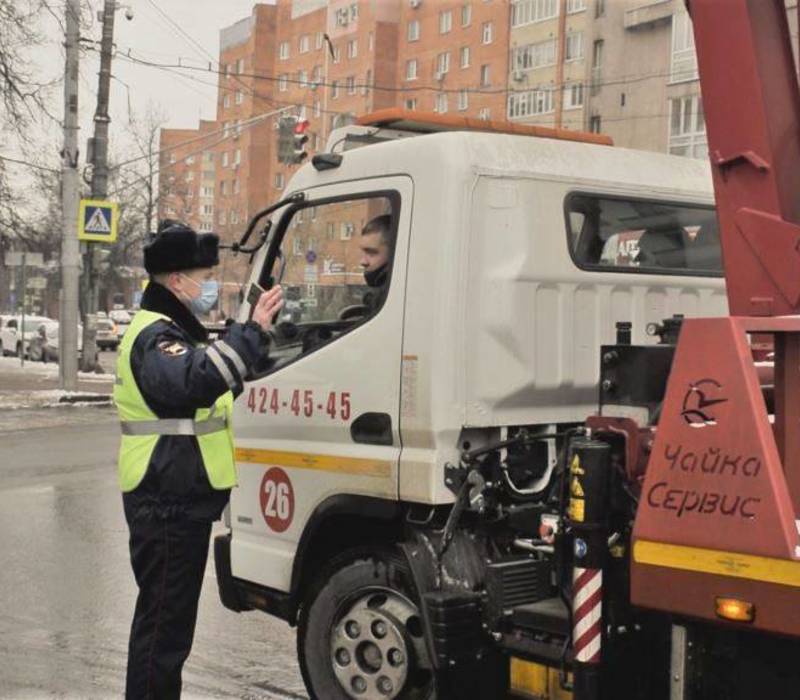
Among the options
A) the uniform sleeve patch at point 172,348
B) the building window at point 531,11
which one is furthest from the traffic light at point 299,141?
the building window at point 531,11

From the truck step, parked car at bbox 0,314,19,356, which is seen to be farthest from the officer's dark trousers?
parked car at bbox 0,314,19,356

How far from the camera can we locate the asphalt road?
5.45 m

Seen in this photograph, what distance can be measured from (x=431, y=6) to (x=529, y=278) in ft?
216

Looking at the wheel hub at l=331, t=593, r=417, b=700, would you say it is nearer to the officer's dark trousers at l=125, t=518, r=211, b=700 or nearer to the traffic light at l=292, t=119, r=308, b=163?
the officer's dark trousers at l=125, t=518, r=211, b=700

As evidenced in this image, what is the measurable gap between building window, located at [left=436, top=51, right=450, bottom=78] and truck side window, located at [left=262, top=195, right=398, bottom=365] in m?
64.4

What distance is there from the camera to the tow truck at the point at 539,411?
308 cm

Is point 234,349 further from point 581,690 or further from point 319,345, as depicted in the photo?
point 581,690

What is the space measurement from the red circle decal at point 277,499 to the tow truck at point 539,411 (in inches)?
0.5

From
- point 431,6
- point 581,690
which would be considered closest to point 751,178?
point 581,690

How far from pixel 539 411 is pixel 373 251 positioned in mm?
931

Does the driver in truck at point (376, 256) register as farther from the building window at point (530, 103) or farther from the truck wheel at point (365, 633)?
the building window at point (530, 103)

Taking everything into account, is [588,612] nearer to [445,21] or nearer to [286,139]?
[286,139]

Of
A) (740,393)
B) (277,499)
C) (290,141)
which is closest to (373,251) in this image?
(277,499)

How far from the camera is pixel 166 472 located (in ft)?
13.3
